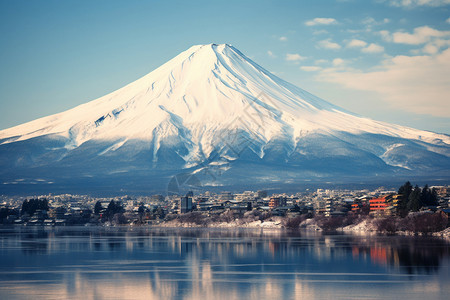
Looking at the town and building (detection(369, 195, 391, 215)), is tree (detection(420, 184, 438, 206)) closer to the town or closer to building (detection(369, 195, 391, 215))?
the town

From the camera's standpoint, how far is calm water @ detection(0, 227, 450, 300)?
118 ft

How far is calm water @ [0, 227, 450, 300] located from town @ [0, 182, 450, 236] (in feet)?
62.9

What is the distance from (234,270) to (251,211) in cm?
7245

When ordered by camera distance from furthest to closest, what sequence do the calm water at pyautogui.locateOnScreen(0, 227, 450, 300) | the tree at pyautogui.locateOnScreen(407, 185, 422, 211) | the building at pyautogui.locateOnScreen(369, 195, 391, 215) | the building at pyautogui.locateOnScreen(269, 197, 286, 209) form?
the building at pyautogui.locateOnScreen(269, 197, 286, 209), the building at pyautogui.locateOnScreen(369, 195, 391, 215), the tree at pyautogui.locateOnScreen(407, 185, 422, 211), the calm water at pyautogui.locateOnScreen(0, 227, 450, 300)

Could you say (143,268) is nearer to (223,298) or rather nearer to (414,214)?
(223,298)

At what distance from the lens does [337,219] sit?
95875 millimetres

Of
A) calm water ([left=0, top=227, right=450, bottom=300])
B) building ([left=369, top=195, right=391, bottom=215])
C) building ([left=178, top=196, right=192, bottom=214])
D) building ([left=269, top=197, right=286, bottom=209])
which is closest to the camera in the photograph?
calm water ([left=0, top=227, right=450, bottom=300])

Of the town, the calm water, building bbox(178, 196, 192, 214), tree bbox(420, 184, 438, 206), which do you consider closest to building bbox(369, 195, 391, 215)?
the town

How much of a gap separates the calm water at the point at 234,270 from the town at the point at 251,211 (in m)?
19.2

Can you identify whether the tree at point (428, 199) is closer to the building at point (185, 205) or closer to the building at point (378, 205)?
the building at point (378, 205)

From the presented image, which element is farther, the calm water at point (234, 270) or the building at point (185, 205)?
the building at point (185, 205)

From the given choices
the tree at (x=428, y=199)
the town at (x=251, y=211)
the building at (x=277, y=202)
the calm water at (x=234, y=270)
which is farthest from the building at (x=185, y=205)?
the calm water at (x=234, y=270)

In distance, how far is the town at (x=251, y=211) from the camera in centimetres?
8156

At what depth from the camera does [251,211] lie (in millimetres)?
117188
